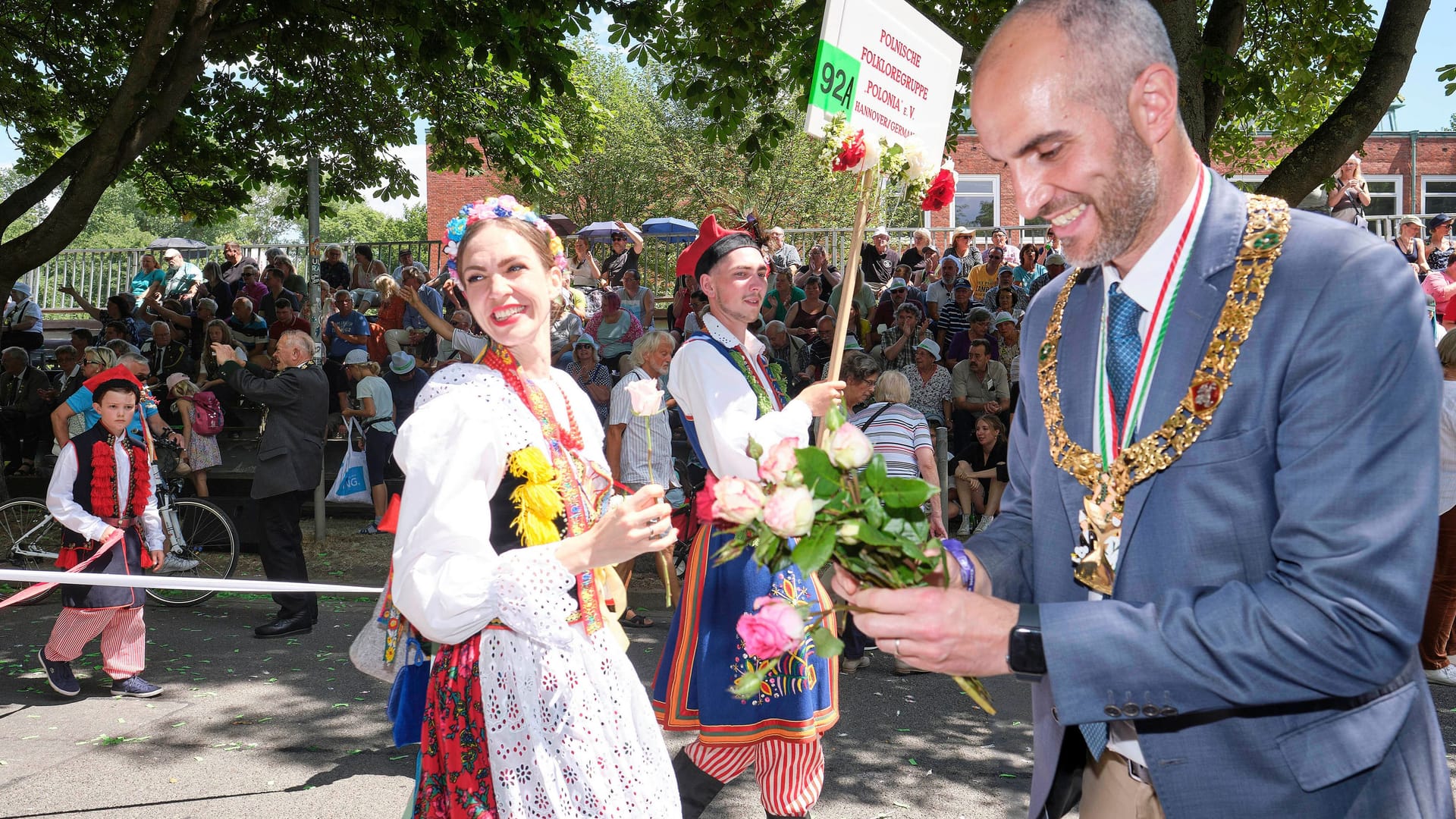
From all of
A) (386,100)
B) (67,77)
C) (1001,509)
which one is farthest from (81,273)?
(1001,509)

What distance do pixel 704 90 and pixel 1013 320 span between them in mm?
4272

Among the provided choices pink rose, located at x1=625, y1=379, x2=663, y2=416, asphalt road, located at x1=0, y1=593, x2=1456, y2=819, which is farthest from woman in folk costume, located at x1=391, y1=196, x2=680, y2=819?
asphalt road, located at x1=0, y1=593, x2=1456, y2=819

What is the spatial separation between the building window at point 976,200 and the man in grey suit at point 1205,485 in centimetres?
2915

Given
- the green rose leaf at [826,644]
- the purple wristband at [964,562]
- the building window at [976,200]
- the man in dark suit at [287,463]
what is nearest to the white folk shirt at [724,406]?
the purple wristband at [964,562]

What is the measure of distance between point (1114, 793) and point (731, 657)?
202 centimetres

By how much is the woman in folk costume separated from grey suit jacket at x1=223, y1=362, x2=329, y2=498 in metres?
5.93

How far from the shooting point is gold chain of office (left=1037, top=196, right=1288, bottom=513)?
1.55 m

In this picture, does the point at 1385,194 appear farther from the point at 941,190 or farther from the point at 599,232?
the point at 941,190

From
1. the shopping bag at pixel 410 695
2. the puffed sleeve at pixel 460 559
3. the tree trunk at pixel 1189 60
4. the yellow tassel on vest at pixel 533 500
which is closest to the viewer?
the puffed sleeve at pixel 460 559

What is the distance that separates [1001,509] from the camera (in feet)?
6.98

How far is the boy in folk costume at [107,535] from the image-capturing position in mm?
6570

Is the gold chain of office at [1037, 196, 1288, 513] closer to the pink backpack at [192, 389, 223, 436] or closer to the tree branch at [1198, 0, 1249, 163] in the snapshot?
the tree branch at [1198, 0, 1249, 163]

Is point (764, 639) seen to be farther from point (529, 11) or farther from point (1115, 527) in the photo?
point (529, 11)

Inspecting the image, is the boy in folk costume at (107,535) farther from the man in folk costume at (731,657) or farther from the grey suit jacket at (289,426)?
the man in folk costume at (731,657)
